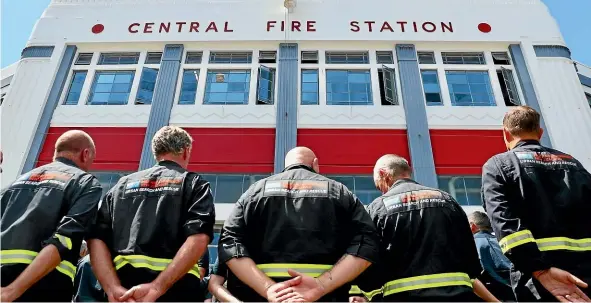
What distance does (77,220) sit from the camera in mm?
2855

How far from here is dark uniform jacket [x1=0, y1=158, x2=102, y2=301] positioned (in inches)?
109

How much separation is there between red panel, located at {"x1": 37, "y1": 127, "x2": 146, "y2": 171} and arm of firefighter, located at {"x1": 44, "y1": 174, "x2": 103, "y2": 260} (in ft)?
30.4

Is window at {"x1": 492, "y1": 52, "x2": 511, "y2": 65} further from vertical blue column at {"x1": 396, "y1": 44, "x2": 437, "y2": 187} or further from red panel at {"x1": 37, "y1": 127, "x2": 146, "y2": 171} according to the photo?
red panel at {"x1": 37, "y1": 127, "x2": 146, "y2": 171}

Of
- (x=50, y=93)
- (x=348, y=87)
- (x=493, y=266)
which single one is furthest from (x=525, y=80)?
(x=50, y=93)

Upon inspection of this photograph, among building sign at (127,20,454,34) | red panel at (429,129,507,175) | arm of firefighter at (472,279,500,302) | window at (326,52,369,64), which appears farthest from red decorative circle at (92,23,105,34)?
arm of firefighter at (472,279,500,302)

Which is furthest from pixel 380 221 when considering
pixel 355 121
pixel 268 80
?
pixel 268 80

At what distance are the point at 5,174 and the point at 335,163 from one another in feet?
29.5

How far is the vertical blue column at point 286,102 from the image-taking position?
12281 millimetres

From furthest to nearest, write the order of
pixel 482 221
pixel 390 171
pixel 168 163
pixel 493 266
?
1. pixel 482 221
2. pixel 493 266
3. pixel 390 171
4. pixel 168 163

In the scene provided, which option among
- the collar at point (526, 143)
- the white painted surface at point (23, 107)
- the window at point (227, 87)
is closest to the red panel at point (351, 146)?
the window at point (227, 87)

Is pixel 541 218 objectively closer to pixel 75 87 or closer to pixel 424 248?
pixel 424 248

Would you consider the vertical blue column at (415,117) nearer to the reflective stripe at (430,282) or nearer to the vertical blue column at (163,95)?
the vertical blue column at (163,95)

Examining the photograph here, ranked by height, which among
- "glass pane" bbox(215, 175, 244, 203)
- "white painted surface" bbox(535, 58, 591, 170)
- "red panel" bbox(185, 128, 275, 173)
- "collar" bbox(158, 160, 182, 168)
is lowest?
"collar" bbox(158, 160, 182, 168)

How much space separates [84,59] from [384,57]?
9840mm
